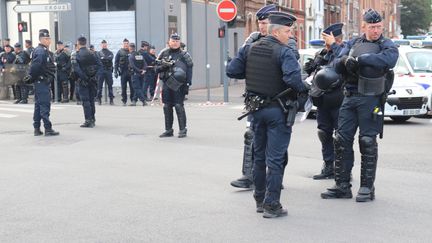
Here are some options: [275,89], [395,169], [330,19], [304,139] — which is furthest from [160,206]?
[330,19]

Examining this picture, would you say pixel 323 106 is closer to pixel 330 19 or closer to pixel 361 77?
pixel 361 77

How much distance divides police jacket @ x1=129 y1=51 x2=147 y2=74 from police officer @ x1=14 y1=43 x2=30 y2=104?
3751 mm

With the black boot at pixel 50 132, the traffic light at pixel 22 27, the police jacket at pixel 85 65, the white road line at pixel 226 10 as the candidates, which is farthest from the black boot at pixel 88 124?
the traffic light at pixel 22 27

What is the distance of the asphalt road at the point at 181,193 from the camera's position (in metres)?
5.84

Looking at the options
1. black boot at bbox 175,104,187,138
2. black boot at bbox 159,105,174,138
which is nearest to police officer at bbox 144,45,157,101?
black boot at bbox 159,105,174,138

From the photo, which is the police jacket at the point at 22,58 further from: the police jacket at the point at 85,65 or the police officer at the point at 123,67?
the police jacket at the point at 85,65

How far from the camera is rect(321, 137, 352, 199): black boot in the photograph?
23.1 feet

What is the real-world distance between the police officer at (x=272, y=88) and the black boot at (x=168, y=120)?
226 inches

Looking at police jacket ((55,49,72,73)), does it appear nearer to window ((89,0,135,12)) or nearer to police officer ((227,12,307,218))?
window ((89,0,135,12))

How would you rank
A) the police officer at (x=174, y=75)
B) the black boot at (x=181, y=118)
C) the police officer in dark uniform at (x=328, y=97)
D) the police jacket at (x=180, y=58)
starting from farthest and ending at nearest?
1. the black boot at (x=181, y=118)
2. the police jacket at (x=180, y=58)
3. the police officer at (x=174, y=75)
4. the police officer in dark uniform at (x=328, y=97)

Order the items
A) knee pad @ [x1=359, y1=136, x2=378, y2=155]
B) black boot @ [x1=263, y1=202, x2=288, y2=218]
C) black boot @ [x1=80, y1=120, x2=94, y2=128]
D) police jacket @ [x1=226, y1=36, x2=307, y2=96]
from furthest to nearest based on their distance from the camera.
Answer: black boot @ [x1=80, y1=120, x2=94, y2=128] < knee pad @ [x1=359, y1=136, x2=378, y2=155] < black boot @ [x1=263, y1=202, x2=288, y2=218] < police jacket @ [x1=226, y1=36, x2=307, y2=96]

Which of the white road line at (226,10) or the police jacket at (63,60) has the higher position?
the white road line at (226,10)

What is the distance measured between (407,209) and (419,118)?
30.9 ft

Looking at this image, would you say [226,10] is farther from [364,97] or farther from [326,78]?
[364,97]
